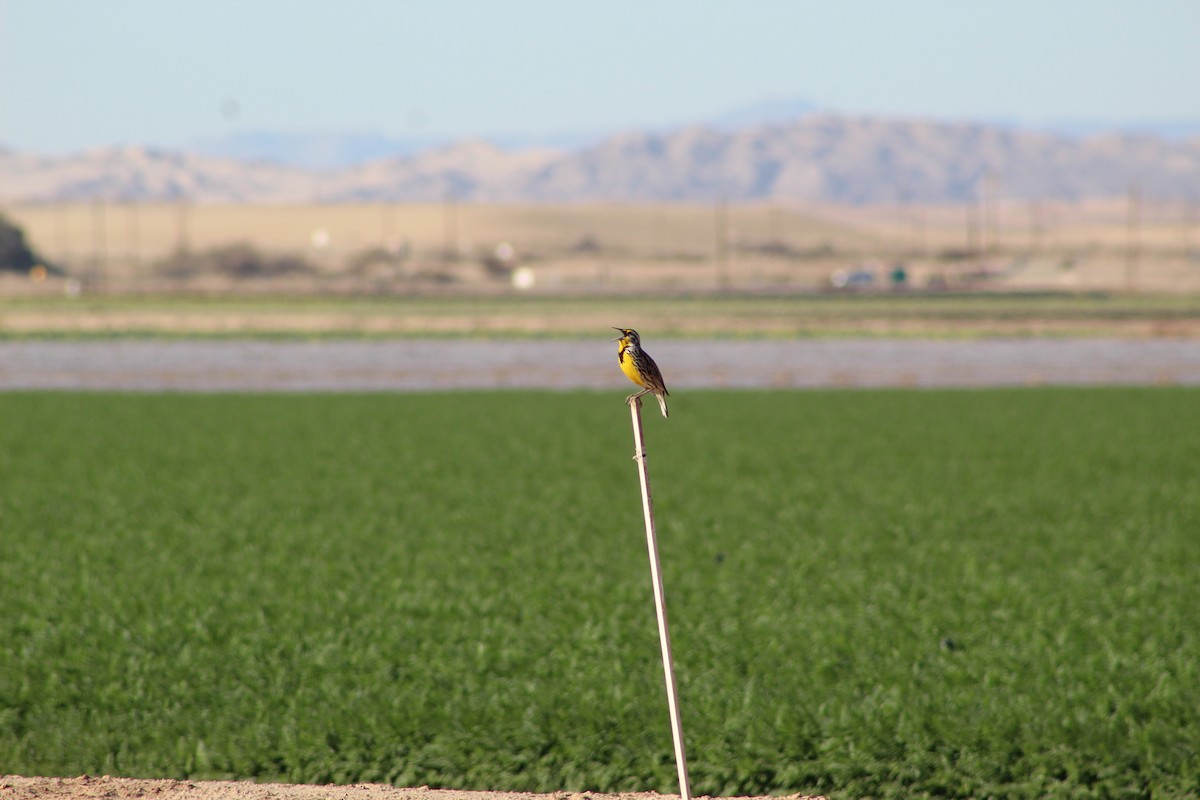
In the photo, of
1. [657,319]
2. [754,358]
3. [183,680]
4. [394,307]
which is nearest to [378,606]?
[183,680]

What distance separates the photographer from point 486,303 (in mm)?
77125

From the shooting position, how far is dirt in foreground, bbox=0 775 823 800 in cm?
838

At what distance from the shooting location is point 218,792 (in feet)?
27.9

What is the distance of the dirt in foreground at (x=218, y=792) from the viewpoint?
27.5 ft

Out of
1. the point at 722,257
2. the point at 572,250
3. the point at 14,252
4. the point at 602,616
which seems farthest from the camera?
the point at 572,250

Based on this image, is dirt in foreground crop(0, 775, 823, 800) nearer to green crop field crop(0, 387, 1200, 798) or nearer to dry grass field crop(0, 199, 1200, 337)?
green crop field crop(0, 387, 1200, 798)

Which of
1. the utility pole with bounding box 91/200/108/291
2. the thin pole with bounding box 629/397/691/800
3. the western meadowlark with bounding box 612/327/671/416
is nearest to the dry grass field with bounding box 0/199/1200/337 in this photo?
the utility pole with bounding box 91/200/108/291

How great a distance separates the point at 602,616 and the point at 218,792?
470 centimetres

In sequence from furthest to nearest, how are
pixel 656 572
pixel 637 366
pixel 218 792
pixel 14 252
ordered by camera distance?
pixel 14 252 → pixel 218 792 → pixel 656 572 → pixel 637 366

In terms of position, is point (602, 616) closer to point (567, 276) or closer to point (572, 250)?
point (567, 276)

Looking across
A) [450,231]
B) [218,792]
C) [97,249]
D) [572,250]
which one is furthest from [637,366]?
[450,231]

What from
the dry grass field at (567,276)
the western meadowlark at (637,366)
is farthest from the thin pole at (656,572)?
the dry grass field at (567,276)

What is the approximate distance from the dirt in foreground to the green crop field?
30cm

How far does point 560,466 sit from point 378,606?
9941 millimetres
